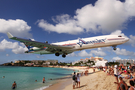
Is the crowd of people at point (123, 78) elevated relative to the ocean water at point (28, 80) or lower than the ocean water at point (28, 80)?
elevated

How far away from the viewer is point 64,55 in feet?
110

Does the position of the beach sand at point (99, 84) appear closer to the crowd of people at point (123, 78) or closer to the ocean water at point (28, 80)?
the crowd of people at point (123, 78)

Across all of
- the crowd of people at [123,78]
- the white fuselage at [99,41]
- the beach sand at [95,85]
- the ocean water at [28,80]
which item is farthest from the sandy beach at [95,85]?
the white fuselage at [99,41]

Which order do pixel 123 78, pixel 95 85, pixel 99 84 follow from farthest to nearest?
pixel 123 78, pixel 99 84, pixel 95 85

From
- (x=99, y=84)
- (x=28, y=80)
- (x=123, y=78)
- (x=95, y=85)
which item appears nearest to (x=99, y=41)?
(x=123, y=78)

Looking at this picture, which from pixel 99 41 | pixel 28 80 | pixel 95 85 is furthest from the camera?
pixel 28 80

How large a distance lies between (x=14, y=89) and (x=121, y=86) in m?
18.3

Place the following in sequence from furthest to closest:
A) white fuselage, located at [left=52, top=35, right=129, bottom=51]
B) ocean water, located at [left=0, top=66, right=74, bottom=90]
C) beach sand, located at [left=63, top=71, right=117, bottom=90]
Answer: white fuselage, located at [left=52, top=35, right=129, bottom=51] → ocean water, located at [left=0, top=66, right=74, bottom=90] → beach sand, located at [left=63, top=71, right=117, bottom=90]

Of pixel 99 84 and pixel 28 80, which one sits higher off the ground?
pixel 99 84

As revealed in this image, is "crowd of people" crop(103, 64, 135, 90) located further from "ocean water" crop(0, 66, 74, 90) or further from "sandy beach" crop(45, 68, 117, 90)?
"ocean water" crop(0, 66, 74, 90)

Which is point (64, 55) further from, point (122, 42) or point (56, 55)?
point (122, 42)

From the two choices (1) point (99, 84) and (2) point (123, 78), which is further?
(2) point (123, 78)

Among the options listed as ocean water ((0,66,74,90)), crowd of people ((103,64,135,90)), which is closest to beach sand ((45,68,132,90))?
crowd of people ((103,64,135,90))

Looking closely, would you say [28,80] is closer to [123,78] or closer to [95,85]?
[95,85]
